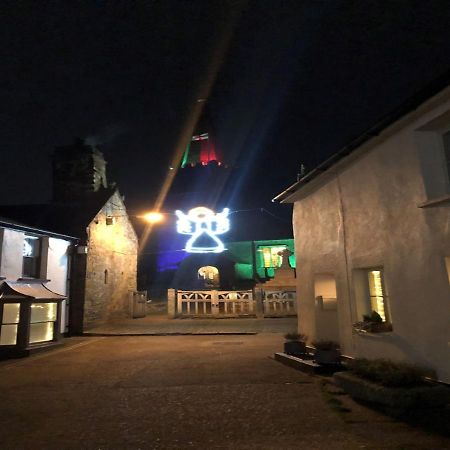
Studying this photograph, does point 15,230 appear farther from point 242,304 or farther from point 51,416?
point 242,304

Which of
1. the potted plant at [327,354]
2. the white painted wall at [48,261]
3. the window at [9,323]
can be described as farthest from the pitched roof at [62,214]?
the potted plant at [327,354]

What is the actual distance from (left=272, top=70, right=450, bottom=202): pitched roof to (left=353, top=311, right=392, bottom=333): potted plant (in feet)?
12.6

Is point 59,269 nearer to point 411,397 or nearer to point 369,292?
point 369,292

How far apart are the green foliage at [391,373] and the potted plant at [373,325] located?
4.06ft

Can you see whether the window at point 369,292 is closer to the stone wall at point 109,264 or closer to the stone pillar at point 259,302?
the stone pillar at point 259,302

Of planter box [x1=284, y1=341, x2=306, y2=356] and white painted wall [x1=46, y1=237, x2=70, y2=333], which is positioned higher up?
white painted wall [x1=46, y1=237, x2=70, y2=333]

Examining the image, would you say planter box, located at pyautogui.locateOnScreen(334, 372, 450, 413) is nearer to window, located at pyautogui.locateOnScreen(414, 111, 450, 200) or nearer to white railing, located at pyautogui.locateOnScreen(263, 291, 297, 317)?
window, located at pyautogui.locateOnScreen(414, 111, 450, 200)

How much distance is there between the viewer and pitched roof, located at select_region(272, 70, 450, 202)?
561 centimetres

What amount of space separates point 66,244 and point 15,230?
3664 millimetres

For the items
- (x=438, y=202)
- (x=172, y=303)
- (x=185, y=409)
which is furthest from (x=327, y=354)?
(x=172, y=303)

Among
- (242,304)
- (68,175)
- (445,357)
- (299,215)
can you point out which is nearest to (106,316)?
(242,304)

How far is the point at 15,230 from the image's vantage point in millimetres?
13273

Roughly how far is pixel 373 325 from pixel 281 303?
13136mm

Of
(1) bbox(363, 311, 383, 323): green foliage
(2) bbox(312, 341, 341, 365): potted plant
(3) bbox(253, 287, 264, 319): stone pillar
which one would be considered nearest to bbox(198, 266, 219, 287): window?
(3) bbox(253, 287, 264, 319): stone pillar
